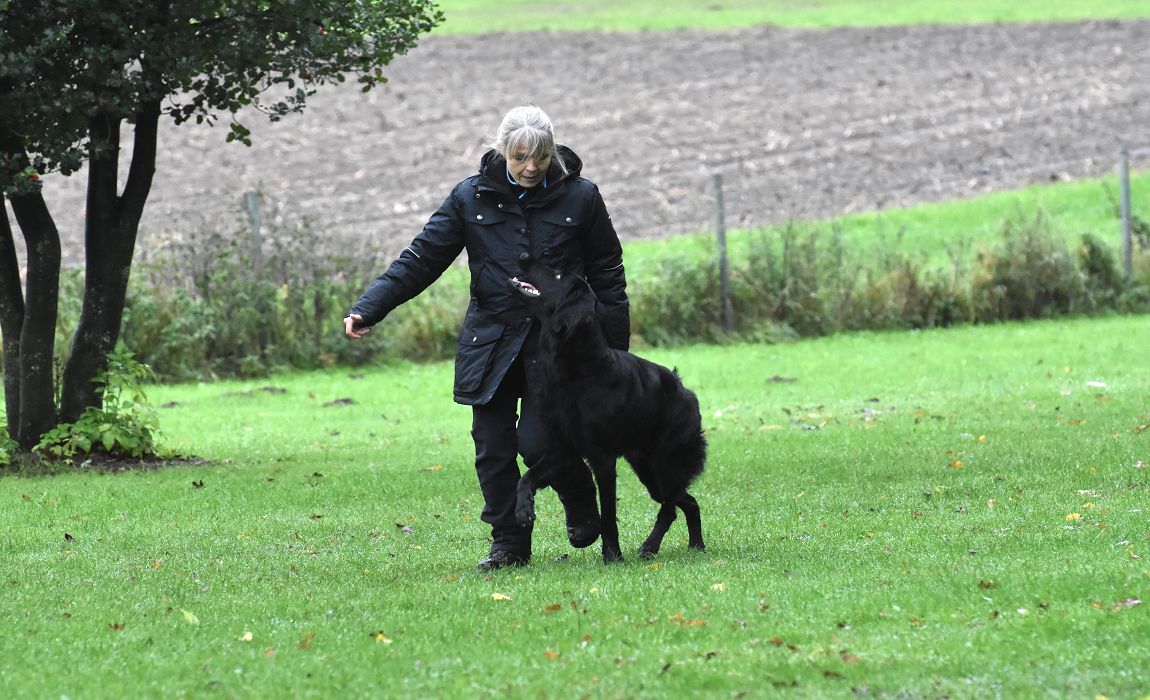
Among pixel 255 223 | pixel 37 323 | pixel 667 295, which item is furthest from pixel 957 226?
pixel 37 323

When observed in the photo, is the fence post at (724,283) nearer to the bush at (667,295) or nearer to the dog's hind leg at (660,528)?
the bush at (667,295)

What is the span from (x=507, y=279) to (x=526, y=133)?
0.72m

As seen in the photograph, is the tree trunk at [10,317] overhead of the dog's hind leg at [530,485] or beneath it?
overhead

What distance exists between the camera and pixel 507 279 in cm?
722

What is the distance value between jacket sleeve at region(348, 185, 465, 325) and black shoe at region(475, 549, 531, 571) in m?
1.28

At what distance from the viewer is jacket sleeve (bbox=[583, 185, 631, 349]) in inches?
291

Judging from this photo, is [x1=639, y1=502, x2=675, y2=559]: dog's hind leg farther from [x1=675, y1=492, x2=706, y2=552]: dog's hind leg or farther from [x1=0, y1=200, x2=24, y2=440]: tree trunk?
[x1=0, y1=200, x2=24, y2=440]: tree trunk

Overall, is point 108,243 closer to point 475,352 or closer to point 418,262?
point 418,262

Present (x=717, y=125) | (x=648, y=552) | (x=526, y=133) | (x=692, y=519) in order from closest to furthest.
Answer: (x=526, y=133)
(x=648, y=552)
(x=692, y=519)
(x=717, y=125)

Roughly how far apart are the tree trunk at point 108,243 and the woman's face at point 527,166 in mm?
5509

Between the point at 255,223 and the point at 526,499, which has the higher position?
the point at 255,223

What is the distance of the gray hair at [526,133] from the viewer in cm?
695

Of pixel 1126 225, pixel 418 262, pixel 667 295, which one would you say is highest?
pixel 418 262

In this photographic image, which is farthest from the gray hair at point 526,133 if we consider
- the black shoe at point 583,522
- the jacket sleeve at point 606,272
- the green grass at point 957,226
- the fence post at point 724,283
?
the green grass at point 957,226
